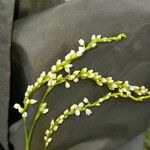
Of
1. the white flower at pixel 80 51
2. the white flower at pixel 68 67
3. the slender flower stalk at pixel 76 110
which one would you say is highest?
the white flower at pixel 80 51

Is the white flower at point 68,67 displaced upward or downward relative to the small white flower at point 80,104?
upward

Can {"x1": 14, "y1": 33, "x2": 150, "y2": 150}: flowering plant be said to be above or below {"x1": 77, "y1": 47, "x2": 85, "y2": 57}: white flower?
below

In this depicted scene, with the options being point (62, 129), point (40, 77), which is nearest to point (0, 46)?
point (40, 77)

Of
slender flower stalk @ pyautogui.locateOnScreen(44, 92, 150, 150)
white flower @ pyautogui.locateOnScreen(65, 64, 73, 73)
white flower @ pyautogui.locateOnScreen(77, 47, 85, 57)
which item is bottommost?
slender flower stalk @ pyautogui.locateOnScreen(44, 92, 150, 150)

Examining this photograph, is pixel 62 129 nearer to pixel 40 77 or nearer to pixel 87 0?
pixel 40 77

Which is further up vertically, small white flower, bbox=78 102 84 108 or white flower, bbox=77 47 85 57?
white flower, bbox=77 47 85 57

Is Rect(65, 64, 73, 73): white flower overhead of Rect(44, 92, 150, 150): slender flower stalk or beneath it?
overhead

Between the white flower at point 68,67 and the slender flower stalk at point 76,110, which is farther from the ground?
the white flower at point 68,67

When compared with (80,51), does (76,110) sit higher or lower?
lower
